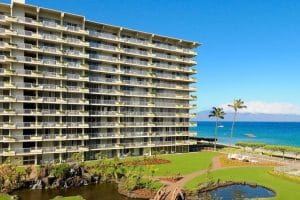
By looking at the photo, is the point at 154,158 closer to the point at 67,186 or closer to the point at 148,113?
the point at 148,113

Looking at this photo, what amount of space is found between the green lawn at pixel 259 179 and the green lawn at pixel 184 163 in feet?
19.9

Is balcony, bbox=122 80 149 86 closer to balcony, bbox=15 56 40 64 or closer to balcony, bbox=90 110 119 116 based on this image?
balcony, bbox=90 110 119 116

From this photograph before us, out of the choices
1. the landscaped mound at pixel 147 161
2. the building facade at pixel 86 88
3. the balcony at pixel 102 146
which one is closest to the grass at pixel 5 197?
the building facade at pixel 86 88

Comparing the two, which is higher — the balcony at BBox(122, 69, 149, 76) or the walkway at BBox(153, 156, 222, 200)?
the balcony at BBox(122, 69, 149, 76)

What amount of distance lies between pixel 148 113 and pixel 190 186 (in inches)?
1553

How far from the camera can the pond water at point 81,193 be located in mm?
53662

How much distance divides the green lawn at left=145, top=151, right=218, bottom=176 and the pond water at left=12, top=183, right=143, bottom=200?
39.0 ft

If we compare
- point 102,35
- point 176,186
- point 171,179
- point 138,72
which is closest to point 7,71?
point 102,35

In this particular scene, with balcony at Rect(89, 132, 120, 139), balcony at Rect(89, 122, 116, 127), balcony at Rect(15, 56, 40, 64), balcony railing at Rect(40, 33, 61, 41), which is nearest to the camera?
balcony at Rect(15, 56, 40, 64)

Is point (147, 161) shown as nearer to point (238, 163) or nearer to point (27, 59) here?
point (238, 163)

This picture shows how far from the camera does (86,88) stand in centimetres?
8144

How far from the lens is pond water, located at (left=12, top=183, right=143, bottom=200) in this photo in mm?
53662

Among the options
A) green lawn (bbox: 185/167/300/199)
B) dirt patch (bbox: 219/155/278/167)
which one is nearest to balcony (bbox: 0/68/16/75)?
green lawn (bbox: 185/167/300/199)

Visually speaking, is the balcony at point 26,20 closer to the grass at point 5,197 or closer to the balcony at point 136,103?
the balcony at point 136,103
